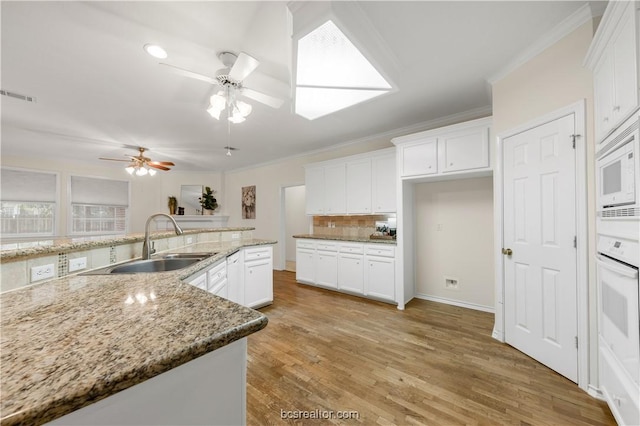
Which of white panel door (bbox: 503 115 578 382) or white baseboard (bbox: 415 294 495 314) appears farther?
white baseboard (bbox: 415 294 495 314)

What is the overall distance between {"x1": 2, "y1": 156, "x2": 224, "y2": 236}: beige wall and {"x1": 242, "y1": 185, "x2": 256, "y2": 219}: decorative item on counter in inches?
40.8

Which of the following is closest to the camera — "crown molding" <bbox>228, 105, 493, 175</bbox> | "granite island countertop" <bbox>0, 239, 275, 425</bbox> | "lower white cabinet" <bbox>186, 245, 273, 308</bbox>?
"granite island countertop" <bbox>0, 239, 275, 425</bbox>

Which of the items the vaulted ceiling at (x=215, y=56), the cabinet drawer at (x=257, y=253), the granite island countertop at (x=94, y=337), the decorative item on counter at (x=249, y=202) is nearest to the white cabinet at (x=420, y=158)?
the vaulted ceiling at (x=215, y=56)

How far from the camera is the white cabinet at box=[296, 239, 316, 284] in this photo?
434 cm

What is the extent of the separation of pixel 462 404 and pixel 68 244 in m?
2.65

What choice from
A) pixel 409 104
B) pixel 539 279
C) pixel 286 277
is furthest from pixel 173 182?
pixel 539 279

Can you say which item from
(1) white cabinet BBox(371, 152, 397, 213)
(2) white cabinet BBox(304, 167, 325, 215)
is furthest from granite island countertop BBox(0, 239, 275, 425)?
(2) white cabinet BBox(304, 167, 325, 215)

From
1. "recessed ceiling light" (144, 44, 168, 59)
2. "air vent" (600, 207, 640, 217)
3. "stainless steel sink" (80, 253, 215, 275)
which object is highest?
"recessed ceiling light" (144, 44, 168, 59)

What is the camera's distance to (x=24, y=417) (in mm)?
404

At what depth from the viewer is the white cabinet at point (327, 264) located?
404cm

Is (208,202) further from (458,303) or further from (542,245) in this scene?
(542,245)

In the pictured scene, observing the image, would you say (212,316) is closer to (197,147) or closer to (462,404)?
(462,404)

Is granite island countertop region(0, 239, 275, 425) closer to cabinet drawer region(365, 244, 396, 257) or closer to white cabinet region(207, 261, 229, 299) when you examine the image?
white cabinet region(207, 261, 229, 299)

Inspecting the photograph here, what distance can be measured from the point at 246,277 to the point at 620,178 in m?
3.32
